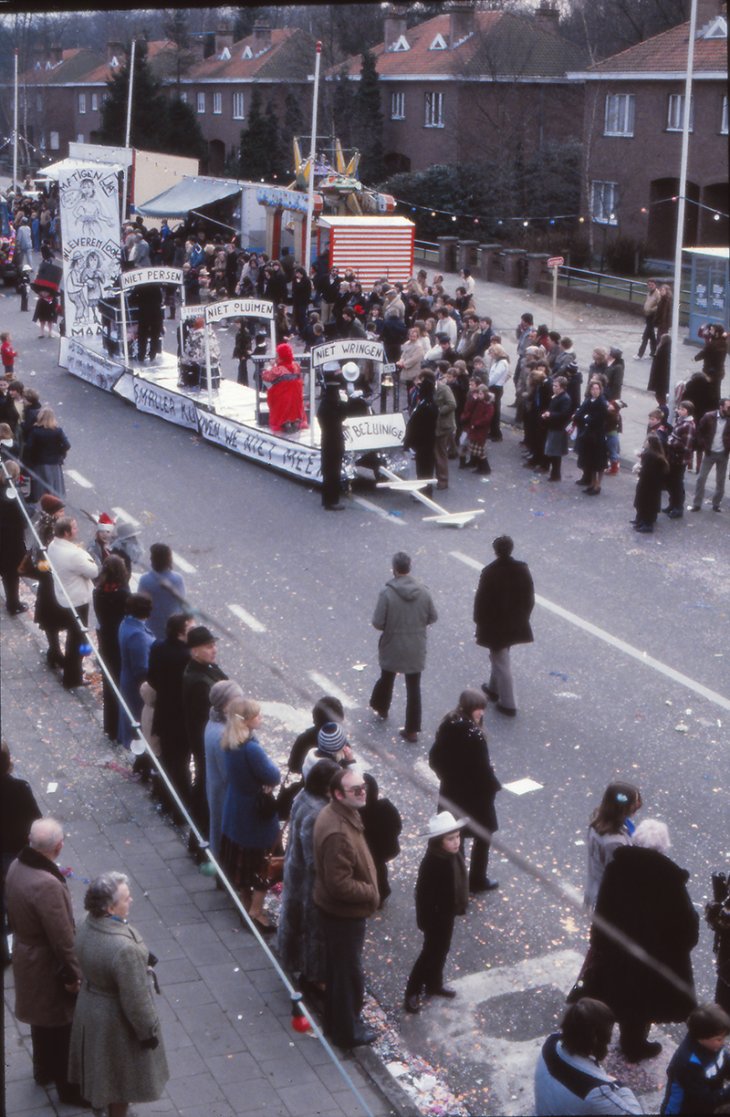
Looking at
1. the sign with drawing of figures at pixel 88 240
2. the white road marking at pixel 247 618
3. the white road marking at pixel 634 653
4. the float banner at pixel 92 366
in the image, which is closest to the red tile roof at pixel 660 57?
the sign with drawing of figures at pixel 88 240

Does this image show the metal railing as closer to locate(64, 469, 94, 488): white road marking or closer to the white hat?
locate(64, 469, 94, 488): white road marking

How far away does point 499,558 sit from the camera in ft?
33.1

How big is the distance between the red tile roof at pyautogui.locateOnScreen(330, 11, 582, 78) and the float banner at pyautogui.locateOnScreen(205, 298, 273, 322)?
26954 millimetres

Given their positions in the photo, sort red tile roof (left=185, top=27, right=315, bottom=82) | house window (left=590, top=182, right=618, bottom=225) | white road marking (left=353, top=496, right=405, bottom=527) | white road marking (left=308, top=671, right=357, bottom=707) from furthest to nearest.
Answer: red tile roof (left=185, top=27, right=315, bottom=82) < house window (left=590, top=182, right=618, bottom=225) < white road marking (left=353, top=496, right=405, bottom=527) < white road marking (left=308, top=671, right=357, bottom=707)

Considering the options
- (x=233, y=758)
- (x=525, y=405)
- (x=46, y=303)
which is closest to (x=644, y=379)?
(x=525, y=405)

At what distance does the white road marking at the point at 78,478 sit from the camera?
1705 cm

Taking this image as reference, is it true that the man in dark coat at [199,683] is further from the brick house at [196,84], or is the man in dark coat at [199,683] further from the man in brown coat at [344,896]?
the brick house at [196,84]

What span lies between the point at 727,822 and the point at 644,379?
51.8 ft

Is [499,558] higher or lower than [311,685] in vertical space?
higher

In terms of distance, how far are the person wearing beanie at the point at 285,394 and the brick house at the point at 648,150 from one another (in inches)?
682

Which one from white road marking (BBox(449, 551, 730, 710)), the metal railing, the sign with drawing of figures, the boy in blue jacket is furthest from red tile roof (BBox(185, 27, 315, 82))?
the boy in blue jacket

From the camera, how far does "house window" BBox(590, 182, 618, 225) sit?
37.3m

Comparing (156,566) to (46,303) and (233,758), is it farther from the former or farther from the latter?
(46,303)

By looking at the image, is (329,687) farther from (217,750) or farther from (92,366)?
(92,366)
